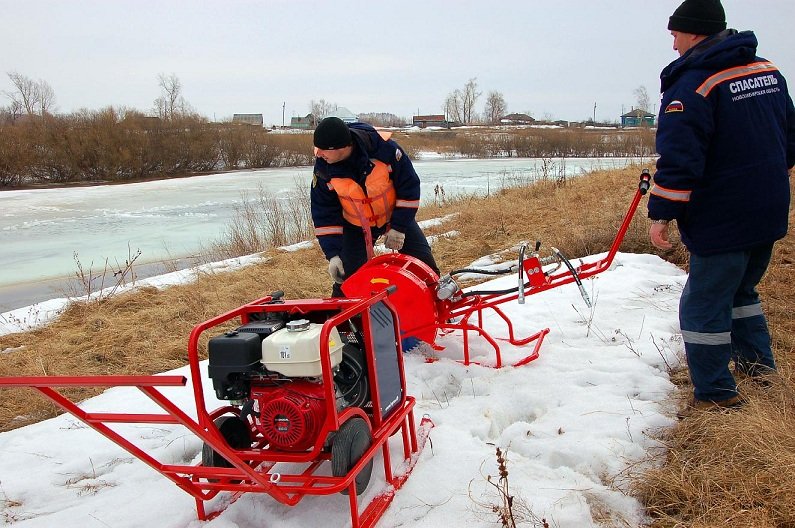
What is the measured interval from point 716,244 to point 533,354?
1410 mm

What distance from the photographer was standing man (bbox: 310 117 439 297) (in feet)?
A: 12.5

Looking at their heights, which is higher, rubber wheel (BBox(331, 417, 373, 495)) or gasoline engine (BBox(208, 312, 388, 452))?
gasoline engine (BBox(208, 312, 388, 452))

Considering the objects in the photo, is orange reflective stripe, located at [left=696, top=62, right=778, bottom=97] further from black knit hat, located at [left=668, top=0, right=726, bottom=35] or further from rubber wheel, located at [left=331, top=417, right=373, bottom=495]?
rubber wheel, located at [left=331, top=417, right=373, bottom=495]

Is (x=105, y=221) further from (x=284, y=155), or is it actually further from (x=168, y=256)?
(x=284, y=155)

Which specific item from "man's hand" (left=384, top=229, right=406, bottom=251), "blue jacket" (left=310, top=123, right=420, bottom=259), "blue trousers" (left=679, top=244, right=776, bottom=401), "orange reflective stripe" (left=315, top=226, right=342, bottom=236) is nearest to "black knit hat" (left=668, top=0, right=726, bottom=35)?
"blue trousers" (left=679, top=244, right=776, bottom=401)

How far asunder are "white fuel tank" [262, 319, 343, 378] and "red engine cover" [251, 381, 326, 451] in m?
0.10

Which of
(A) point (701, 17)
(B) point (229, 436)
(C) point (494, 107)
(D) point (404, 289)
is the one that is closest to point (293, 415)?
(B) point (229, 436)

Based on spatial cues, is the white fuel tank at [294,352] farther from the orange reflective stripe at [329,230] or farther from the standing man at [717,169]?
the orange reflective stripe at [329,230]

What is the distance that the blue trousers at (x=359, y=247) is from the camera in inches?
167

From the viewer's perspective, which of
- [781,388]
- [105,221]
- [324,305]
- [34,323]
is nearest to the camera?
[324,305]

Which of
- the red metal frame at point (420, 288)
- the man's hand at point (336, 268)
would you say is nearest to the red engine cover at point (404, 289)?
the red metal frame at point (420, 288)

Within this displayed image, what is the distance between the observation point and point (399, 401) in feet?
9.20

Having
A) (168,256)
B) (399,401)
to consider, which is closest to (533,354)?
(399,401)

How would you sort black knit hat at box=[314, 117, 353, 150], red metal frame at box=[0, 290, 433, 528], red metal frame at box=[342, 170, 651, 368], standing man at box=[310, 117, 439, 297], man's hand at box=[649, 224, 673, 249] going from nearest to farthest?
red metal frame at box=[0, 290, 433, 528] → man's hand at box=[649, 224, 673, 249] → red metal frame at box=[342, 170, 651, 368] → black knit hat at box=[314, 117, 353, 150] → standing man at box=[310, 117, 439, 297]
